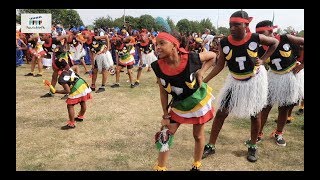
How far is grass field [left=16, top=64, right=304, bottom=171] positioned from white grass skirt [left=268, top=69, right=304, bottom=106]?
A: 0.74 meters

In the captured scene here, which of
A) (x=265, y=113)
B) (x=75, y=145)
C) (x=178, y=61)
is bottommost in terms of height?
(x=75, y=145)

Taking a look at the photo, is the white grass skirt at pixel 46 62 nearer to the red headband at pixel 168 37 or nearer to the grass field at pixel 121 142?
the grass field at pixel 121 142

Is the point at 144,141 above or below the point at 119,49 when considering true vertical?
below

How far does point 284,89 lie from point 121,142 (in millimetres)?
2934

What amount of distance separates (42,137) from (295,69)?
4578mm

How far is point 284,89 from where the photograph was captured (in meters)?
5.25

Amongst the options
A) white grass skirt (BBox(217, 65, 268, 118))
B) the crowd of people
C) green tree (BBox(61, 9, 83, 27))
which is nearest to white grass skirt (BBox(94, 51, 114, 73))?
the crowd of people

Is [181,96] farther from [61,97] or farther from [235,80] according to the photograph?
[61,97]

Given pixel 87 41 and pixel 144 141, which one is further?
pixel 87 41

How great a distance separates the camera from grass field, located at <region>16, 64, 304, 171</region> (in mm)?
4500

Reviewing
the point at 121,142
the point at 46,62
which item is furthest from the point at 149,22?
the point at 121,142

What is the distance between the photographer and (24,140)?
213 inches

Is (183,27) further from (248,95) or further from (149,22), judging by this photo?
(248,95)

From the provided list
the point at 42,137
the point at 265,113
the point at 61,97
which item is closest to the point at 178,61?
the point at 265,113
